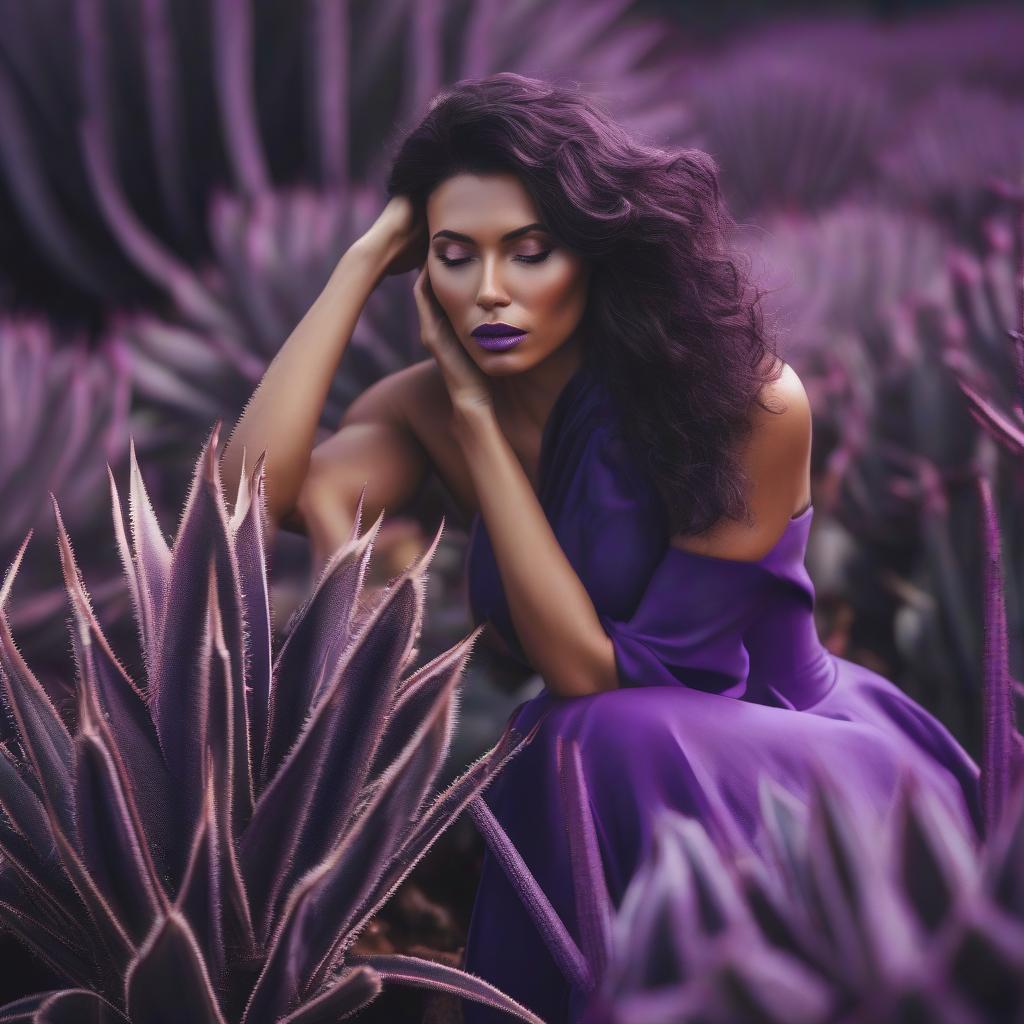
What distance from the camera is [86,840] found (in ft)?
3.86

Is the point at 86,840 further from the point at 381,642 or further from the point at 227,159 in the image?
the point at 227,159

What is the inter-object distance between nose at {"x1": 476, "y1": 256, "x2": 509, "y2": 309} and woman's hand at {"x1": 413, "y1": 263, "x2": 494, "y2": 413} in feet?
0.41

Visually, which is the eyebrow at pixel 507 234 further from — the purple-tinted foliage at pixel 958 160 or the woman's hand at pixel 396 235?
the purple-tinted foliage at pixel 958 160

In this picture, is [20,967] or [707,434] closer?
[707,434]

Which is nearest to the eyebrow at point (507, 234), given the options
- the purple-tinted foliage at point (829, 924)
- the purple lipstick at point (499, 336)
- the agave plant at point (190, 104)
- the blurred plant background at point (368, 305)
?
the purple lipstick at point (499, 336)

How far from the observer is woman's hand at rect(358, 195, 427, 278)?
1.74 m

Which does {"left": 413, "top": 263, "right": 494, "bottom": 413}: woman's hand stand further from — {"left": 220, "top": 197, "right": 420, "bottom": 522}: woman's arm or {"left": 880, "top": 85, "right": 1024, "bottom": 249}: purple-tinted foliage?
{"left": 880, "top": 85, "right": 1024, "bottom": 249}: purple-tinted foliage

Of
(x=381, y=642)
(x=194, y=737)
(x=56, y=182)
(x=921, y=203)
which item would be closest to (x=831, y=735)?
(x=381, y=642)

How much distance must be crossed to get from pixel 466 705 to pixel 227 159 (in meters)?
2.43

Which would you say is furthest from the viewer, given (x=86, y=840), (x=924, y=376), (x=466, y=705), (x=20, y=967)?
(x=924, y=376)

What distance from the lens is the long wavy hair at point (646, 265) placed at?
5.11 ft

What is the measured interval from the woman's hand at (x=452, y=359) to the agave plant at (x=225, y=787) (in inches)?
12.9

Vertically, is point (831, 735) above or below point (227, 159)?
below

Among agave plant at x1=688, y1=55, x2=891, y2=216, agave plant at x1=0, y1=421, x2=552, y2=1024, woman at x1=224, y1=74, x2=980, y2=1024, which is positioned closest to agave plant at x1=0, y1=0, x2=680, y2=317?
woman at x1=224, y1=74, x2=980, y2=1024
